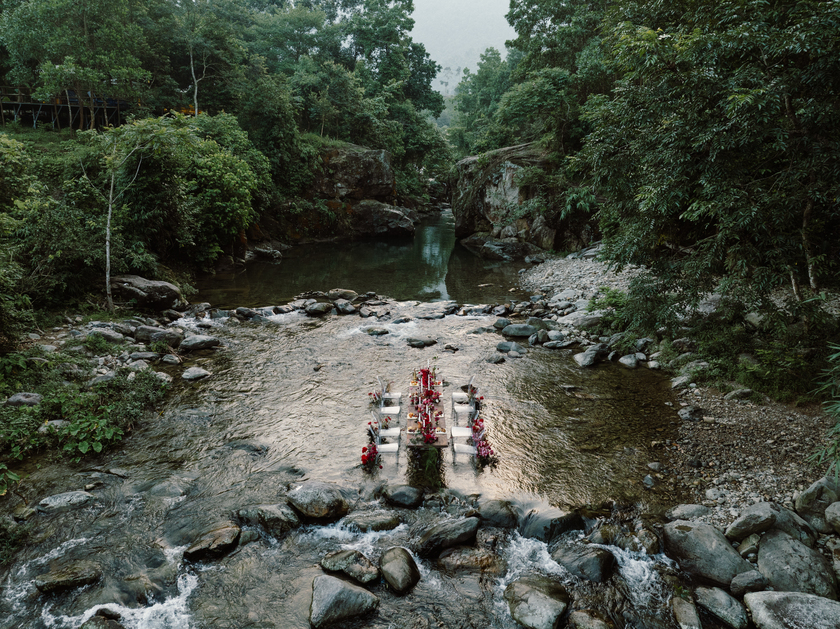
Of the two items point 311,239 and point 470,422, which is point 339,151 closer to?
point 311,239

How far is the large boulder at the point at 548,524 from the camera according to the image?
18.6 feet

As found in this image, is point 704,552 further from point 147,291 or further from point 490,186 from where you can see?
point 490,186

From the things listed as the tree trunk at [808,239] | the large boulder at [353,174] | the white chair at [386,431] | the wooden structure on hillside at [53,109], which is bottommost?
the white chair at [386,431]

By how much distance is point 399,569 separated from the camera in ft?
16.5

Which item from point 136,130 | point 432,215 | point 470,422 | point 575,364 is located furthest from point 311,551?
point 432,215

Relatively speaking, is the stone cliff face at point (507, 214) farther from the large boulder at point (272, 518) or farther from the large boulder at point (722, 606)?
the large boulder at point (272, 518)

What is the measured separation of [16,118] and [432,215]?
33.8 meters

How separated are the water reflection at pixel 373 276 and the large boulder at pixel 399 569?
1273 centimetres

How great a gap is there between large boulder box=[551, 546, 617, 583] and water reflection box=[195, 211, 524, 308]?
40.9 feet

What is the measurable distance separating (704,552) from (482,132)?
108ft

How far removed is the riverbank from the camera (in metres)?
5.97

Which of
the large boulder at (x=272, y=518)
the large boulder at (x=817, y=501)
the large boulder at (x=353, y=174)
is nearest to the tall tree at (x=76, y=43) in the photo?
the large boulder at (x=353, y=174)

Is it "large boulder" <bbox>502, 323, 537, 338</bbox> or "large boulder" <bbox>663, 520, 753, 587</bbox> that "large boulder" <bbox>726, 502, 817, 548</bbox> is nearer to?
"large boulder" <bbox>663, 520, 753, 587</bbox>

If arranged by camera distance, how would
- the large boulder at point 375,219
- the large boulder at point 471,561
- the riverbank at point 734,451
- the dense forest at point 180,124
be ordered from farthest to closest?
the large boulder at point 375,219
the dense forest at point 180,124
the riverbank at point 734,451
the large boulder at point 471,561
